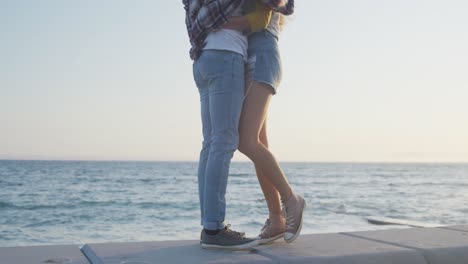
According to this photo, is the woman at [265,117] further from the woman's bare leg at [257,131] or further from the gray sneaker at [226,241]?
the gray sneaker at [226,241]

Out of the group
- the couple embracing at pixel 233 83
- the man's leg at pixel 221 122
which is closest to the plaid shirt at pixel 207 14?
the couple embracing at pixel 233 83

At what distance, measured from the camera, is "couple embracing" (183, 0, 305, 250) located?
298 centimetres

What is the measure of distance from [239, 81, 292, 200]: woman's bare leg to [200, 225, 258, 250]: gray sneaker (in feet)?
1.15

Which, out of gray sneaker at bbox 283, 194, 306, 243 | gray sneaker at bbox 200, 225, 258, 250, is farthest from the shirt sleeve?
gray sneaker at bbox 200, 225, 258, 250

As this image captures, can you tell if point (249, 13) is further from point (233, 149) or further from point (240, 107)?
point (233, 149)

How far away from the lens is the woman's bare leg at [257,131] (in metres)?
3.04

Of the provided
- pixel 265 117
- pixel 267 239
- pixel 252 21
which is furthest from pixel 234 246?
pixel 252 21

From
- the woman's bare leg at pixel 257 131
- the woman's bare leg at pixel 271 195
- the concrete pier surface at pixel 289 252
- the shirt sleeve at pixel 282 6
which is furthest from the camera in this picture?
the woman's bare leg at pixel 271 195

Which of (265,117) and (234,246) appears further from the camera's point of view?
(265,117)

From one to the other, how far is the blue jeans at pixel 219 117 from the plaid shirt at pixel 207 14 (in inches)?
3.6

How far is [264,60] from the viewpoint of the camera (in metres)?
3.02

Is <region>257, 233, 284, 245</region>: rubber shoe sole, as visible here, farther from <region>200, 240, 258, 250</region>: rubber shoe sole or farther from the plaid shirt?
the plaid shirt

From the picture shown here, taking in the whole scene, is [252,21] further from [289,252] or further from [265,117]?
[289,252]

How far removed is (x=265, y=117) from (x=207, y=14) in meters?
0.65
